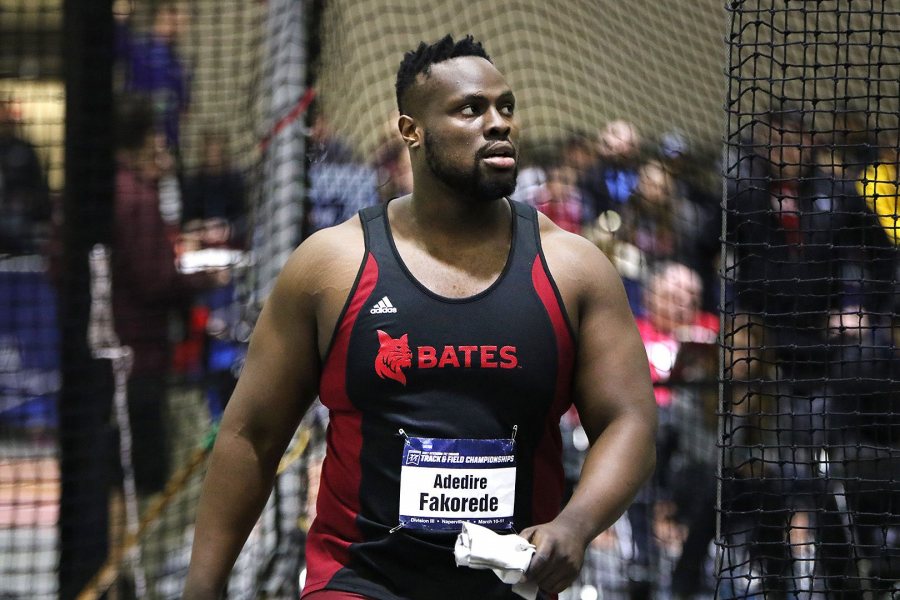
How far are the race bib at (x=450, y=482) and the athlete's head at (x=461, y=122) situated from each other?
663mm

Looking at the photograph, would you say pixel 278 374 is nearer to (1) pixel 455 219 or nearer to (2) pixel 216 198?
(1) pixel 455 219

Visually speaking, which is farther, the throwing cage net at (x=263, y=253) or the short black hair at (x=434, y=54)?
the throwing cage net at (x=263, y=253)

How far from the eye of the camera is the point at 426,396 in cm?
331

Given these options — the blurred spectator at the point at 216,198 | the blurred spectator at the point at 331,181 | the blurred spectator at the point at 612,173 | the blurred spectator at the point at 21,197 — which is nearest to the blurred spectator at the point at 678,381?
the blurred spectator at the point at 612,173

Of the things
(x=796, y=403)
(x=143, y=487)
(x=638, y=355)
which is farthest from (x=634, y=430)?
(x=143, y=487)

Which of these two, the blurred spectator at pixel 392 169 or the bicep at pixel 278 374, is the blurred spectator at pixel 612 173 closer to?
the blurred spectator at pixel 392 169

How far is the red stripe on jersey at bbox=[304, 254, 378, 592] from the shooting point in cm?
338

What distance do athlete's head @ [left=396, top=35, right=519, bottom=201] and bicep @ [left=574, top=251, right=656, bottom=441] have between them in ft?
1.24

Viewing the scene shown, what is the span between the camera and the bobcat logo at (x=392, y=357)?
3.30m

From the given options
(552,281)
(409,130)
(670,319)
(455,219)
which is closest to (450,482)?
(552,281)

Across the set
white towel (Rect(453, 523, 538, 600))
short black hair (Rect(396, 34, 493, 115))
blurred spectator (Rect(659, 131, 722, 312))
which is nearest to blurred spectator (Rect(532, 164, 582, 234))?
blurred spectator (Rect(659, 131, 722, 312))

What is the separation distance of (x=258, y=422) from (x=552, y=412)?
2.65 ft

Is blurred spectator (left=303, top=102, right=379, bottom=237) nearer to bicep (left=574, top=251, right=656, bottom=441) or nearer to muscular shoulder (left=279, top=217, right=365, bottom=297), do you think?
muscular shoulder (left=279, top=217, right=365, bottom=297)

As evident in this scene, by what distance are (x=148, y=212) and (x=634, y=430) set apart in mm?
3951
